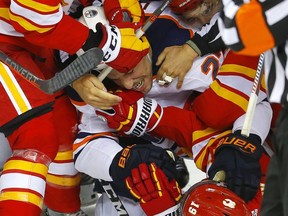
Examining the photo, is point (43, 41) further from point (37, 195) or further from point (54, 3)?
point (37, 195)

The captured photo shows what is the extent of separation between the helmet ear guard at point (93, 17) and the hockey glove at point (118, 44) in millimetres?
31

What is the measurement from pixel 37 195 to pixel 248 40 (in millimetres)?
599

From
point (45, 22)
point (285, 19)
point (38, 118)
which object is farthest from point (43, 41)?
point (285, 19)

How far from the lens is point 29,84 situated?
3.88 ft

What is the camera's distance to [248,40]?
2.37ft

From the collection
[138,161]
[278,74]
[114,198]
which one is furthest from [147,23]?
[278,74]

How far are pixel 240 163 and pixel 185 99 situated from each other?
0.97 ft

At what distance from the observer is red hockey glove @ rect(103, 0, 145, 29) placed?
1239 millimetres

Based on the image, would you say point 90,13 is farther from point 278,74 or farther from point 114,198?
point 278,74

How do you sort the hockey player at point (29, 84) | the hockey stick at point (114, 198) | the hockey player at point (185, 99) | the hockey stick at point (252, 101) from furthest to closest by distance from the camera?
the hockey stick at point (114, 198)
the hockey player at point (185, 99)
the hockey player at point (29, 84)
the hockey stick at point (252, 101)

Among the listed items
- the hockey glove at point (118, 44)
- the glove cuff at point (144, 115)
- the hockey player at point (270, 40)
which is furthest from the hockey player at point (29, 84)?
the hockey player at point (270, 40)

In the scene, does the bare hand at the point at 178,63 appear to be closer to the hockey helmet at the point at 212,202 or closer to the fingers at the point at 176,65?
the fingers at the point at 176,65

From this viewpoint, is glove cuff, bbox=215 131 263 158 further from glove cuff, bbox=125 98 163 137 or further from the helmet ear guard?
the helmet ear guard

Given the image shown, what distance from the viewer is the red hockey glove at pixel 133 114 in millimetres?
1266
